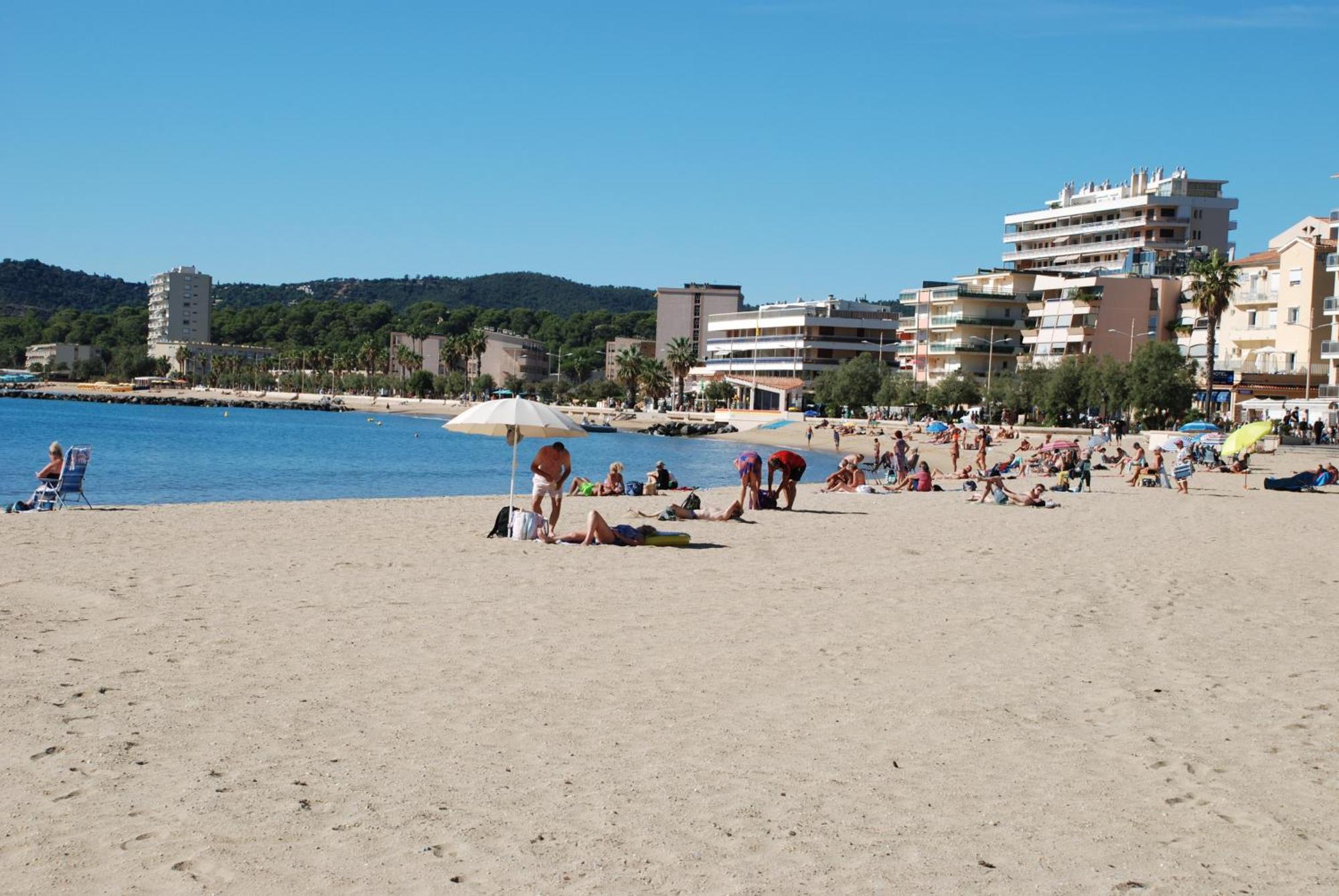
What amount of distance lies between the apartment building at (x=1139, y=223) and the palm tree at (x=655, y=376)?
1476 inches

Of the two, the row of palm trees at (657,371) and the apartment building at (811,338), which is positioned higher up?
the apartment building at (811,338)

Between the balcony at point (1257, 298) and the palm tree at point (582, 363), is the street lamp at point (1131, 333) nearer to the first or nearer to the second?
the balcony at point (1257, 298)

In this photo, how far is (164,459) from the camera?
4656cm

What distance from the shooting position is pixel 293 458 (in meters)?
50.4

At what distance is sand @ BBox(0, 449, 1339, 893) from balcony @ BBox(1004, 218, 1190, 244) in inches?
3764

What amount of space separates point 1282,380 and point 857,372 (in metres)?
33.7

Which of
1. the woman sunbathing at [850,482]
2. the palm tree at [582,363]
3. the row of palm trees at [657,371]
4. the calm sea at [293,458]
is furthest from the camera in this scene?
the palm tree at [582,363]

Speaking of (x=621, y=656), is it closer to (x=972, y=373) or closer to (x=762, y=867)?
(x=762, y=867)

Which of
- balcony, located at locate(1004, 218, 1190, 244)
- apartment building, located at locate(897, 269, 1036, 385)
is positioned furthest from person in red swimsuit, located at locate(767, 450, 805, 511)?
balcony, located at locate(1004, 218, 1190, 244)

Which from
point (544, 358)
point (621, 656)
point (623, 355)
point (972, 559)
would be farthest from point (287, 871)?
point (544, 358)

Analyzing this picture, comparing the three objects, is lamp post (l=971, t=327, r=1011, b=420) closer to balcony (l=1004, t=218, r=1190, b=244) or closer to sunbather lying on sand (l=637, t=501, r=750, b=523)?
balcony (l=1004, t=218, r=1190, b=244)

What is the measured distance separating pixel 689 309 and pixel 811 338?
46.1 meters

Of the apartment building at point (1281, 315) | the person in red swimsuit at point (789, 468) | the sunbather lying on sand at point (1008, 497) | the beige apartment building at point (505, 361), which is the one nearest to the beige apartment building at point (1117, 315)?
the apartment building at point (1281, 315)

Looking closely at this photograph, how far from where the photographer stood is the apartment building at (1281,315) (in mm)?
67062
